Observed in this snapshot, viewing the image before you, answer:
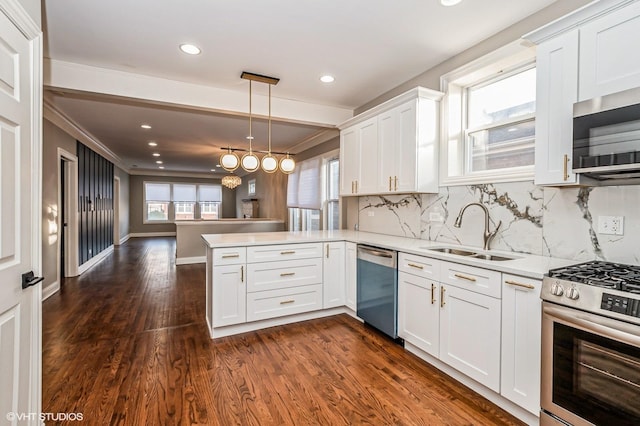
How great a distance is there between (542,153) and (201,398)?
270 cm

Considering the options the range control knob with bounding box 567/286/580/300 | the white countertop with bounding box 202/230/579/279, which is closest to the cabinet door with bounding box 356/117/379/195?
the white countertop with bounding box 202/230/579/279

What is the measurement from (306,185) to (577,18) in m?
4.79

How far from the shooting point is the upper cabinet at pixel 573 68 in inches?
64.2

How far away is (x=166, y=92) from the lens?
3.52 m

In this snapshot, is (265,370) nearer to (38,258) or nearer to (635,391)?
(38,258)

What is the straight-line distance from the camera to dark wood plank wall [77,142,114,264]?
5.92 metres

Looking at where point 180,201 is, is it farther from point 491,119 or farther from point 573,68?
point 573,68

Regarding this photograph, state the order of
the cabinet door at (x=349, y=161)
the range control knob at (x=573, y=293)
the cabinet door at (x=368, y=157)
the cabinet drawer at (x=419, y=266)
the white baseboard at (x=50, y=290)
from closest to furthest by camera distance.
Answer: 1. the range control knob at (x=573, y=293)
2. the cabinet drawer at (x=419, y=266)
3. the cabinet door at (x=368, y=157)
4. the cabinet door at (x=349, y=161)
5. the white baseboard at (x=50, y=290)

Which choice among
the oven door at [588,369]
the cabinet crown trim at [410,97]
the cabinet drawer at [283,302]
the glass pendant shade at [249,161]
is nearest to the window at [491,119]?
the cabinet crown trim at [410,97]

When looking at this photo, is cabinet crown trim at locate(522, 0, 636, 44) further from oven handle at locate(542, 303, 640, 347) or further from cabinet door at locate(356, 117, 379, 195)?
cabinet door at locate(356, 117, 379, 195)

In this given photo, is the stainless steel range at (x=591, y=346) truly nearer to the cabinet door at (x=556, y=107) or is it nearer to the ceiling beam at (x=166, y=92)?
the cabinet door at (x=556, y=107)

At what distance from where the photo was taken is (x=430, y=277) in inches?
97.3

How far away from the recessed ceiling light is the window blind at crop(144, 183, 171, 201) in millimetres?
10605

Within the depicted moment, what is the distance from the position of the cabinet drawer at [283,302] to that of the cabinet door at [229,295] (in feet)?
0.27
